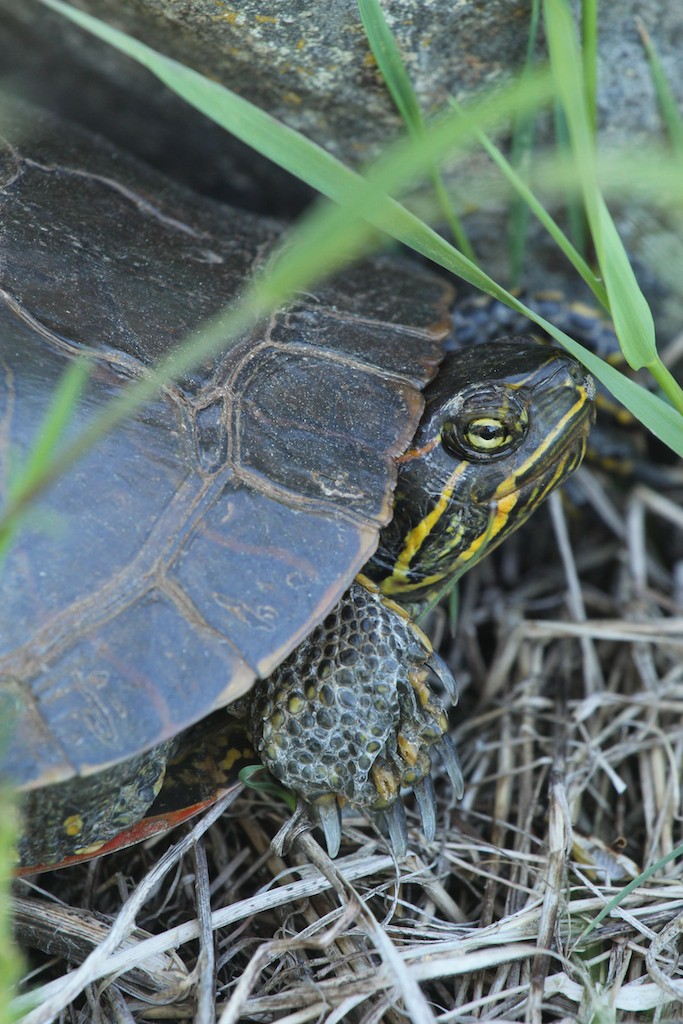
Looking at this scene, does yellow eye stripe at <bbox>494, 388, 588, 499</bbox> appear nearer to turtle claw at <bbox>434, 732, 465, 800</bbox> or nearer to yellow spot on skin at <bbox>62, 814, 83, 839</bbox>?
turtle claw at <bbox>434, 732, 465, 800</bbox>

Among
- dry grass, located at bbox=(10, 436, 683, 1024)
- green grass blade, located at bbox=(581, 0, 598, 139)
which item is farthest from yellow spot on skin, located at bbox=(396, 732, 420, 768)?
green grass blade, located at bbox=(581, 0, 598, 139)

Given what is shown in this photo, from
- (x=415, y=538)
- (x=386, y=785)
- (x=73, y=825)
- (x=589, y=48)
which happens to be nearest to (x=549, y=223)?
(x=589, y=48)

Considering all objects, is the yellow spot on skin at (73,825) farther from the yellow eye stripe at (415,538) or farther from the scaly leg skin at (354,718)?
the yellow eye stripe at (415,538)

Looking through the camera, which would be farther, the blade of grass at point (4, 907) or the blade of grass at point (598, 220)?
the blade of grass at point (598, 220)

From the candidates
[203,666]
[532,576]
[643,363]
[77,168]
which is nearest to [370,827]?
[203,666]

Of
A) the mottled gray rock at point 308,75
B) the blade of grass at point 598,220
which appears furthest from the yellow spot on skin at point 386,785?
the mottled gray rock at point 308,75

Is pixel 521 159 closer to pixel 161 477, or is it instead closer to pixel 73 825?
pixel 161 477

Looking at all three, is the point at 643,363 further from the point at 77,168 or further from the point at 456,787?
the point at 77,168
